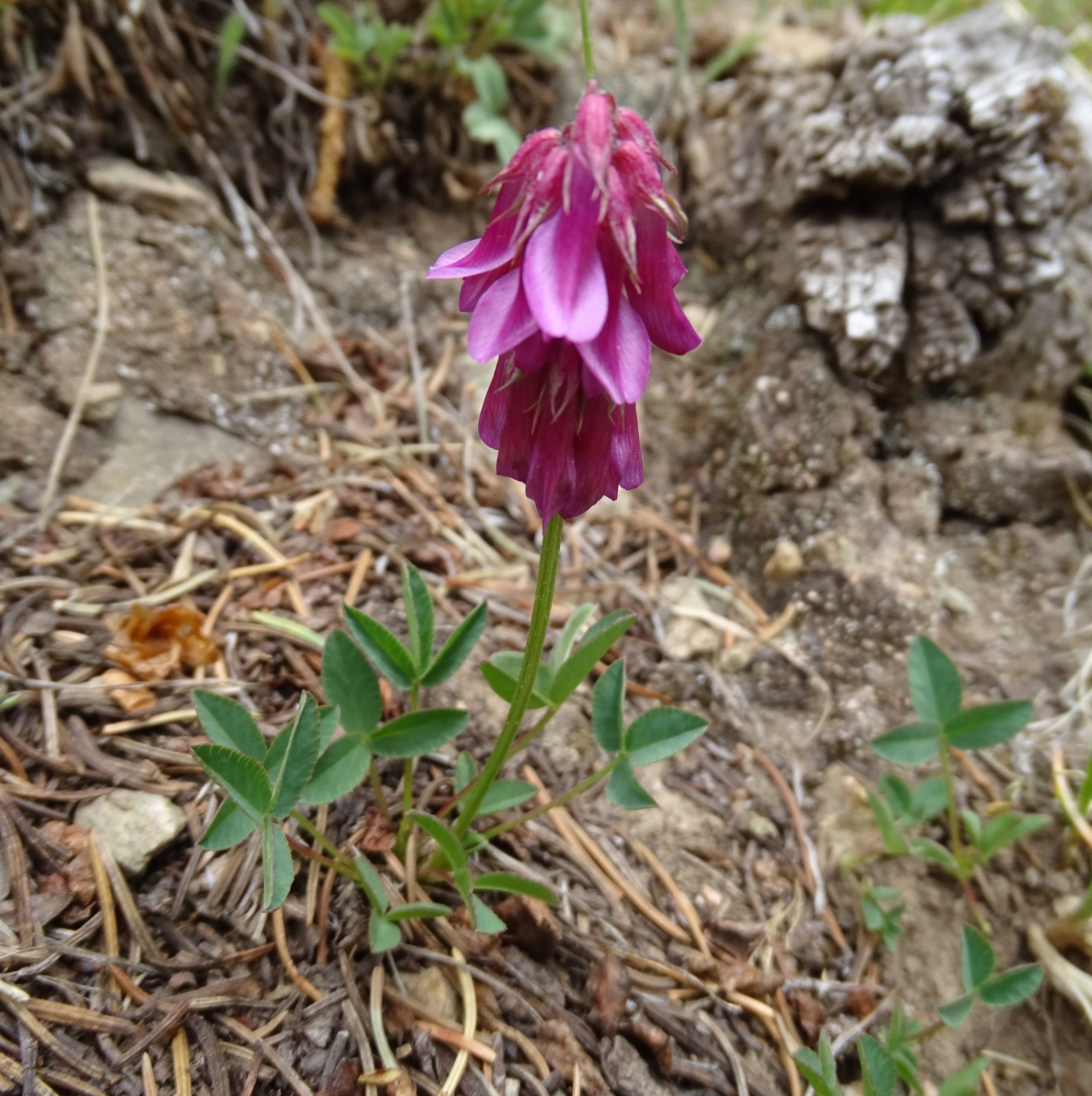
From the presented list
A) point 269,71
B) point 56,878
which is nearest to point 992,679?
point 56,878

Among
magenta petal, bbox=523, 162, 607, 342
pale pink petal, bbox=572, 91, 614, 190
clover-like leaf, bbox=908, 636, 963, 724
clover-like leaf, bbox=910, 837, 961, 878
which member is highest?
pale pink petal, bbox=572, 91, 614, 190

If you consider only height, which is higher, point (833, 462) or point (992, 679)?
point (833, 462)

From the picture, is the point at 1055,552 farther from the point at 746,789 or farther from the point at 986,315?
the point at 746,789

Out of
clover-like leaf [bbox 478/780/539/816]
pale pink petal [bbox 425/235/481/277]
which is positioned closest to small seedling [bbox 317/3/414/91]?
pale pink petal [bbox 425/235/481/277]

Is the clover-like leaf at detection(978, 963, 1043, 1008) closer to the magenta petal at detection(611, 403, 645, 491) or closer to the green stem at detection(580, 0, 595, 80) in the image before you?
the magenta petal at detection(611, 403, 645, 491)

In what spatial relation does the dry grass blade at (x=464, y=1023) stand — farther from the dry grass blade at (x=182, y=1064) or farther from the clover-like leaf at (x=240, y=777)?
the clover-like leaf at (x=240, y=777)

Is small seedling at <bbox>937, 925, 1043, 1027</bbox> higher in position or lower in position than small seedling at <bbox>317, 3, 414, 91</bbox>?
lower
